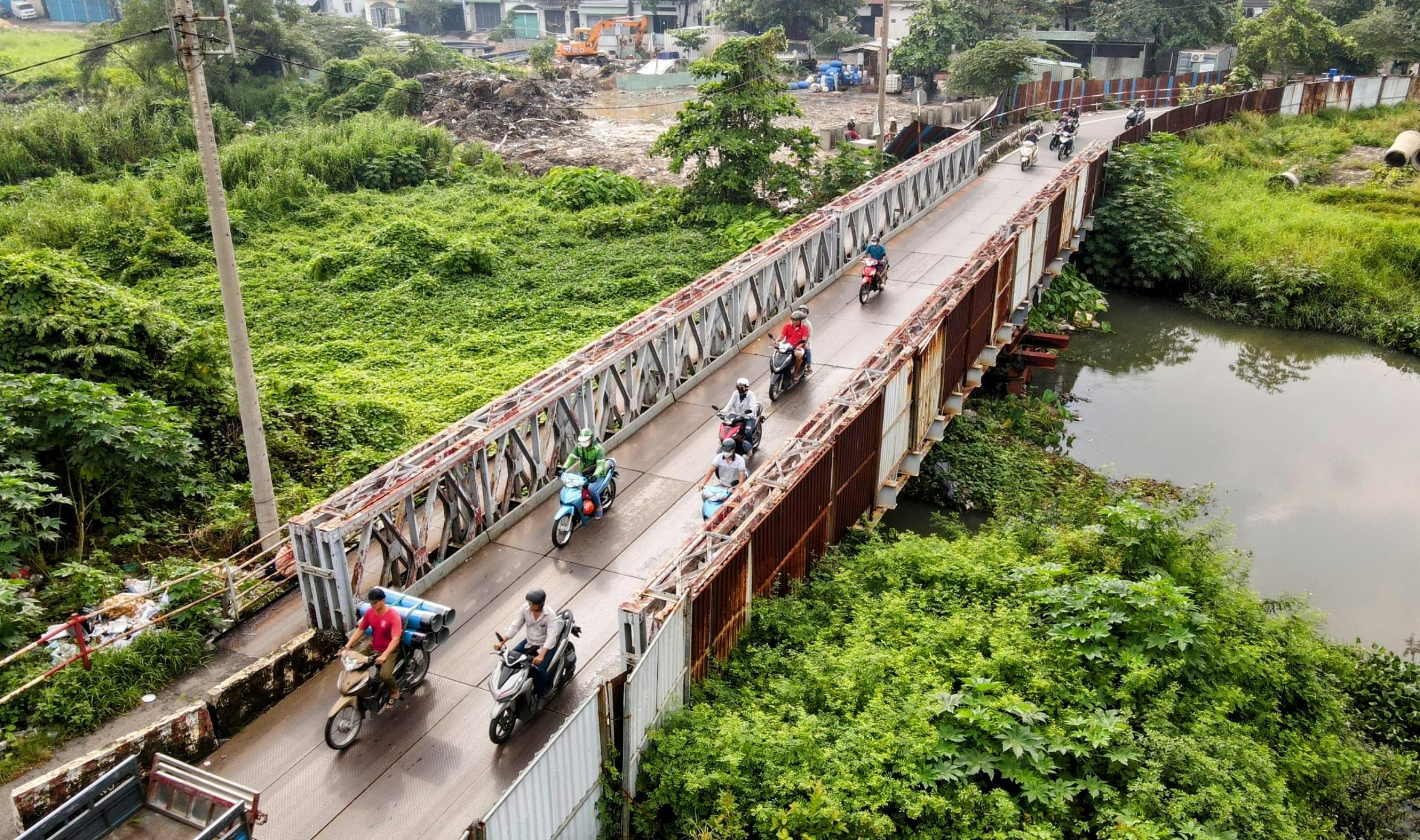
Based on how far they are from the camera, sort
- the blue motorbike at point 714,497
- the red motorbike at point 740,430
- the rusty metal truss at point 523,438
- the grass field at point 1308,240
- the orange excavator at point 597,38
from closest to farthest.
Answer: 1. the rusty metal truss at point 523,438
2. the blue motorbike at point 714,497
3. the red motorbike at point 740,430
4. the grass field at point 1308,240
5. the orange excavator at point 597,38

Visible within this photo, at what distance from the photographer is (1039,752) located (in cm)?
910

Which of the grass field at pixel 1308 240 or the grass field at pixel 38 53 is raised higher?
the grass field at pixel 38 53

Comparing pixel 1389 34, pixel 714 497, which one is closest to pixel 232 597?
pixel 714 497

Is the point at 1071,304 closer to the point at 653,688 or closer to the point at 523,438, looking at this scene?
the point at 523,438

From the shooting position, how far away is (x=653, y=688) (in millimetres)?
8812

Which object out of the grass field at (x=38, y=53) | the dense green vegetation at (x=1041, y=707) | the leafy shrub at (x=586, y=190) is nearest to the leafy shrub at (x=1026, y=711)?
the dense green vegetation at (x=1041, y=707)

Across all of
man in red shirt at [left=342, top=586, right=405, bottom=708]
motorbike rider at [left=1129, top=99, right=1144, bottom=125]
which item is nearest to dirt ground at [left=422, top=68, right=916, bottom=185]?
motorbike rider at [left=1129, top=99, right=1144, bottom=125]

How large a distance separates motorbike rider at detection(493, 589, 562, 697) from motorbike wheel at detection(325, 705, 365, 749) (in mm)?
1379

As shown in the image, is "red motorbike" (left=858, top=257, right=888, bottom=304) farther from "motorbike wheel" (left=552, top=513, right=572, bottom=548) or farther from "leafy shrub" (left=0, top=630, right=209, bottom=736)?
"leafy shrub" (left=0, top=630, right=209, bottom=736)

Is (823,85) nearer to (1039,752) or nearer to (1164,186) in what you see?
(1164,186)

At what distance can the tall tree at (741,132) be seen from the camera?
93.5 feet

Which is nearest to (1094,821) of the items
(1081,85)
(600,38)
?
(1081,85)

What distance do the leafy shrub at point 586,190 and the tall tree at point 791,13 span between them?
37.4 metres

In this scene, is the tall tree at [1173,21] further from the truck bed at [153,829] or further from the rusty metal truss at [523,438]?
the truck bed at [153,829]
